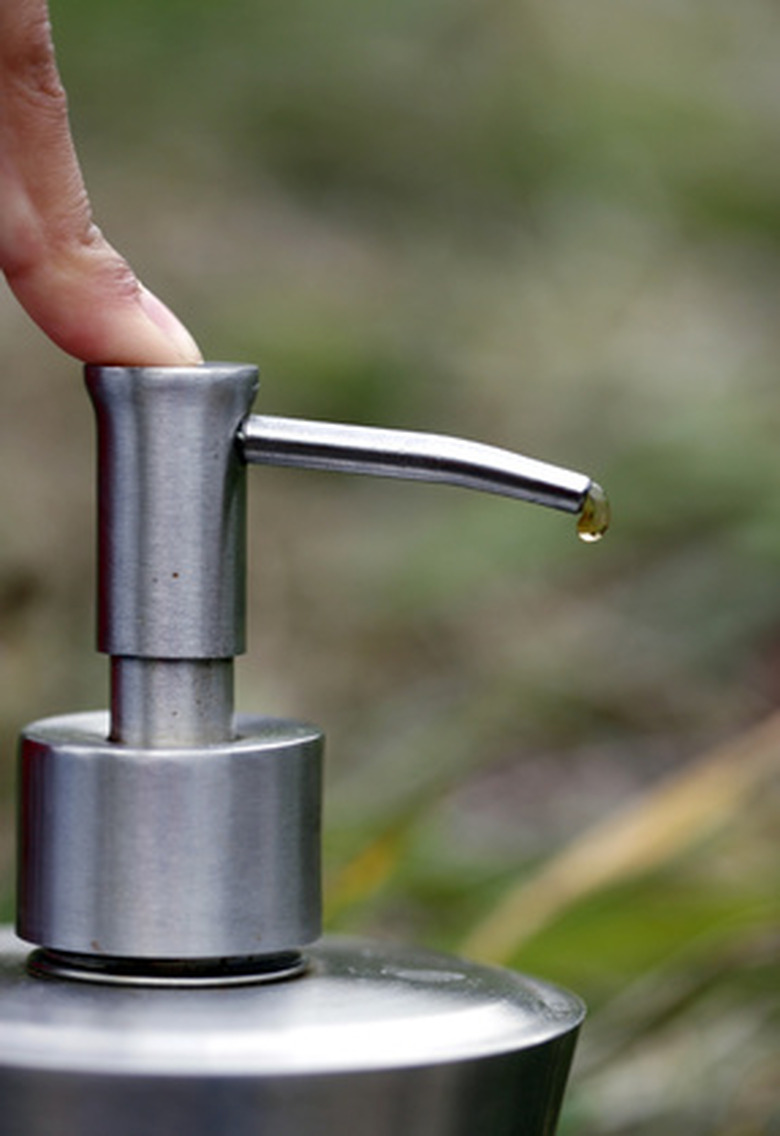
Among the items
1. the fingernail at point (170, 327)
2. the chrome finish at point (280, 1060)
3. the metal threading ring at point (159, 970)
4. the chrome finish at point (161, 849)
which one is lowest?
the chrome finish at point (280, 1060)

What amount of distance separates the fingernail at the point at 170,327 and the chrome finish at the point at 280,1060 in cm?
10

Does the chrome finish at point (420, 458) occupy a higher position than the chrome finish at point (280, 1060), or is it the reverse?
the chrome finish at point (420, 458)

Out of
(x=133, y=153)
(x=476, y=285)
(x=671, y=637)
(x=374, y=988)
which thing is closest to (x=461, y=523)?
(x=671, y=637)

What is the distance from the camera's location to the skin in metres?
0.37

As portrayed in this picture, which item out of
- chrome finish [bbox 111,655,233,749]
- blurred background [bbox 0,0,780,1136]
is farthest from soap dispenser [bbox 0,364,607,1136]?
blurred background [bbox 0,0,780,1136]

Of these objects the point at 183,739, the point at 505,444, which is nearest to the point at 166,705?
the point at 183,739

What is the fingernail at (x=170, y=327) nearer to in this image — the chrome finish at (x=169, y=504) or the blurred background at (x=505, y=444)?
the chrome finish at (x=169, y=504)

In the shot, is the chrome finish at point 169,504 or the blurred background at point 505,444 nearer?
the chrome finish at point 169,504

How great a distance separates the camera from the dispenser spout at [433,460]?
36cm

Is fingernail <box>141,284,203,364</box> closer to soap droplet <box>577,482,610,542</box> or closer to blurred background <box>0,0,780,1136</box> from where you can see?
soap droplet <box>577,482,610,542</box>

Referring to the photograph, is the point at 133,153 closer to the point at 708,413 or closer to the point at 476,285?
the point at 476,285

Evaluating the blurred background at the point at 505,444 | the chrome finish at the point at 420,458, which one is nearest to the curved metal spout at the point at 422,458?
the chrome finish at the point at 420,458

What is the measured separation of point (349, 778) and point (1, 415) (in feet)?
1.23

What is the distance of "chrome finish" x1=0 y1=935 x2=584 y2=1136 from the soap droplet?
0.24 feet
